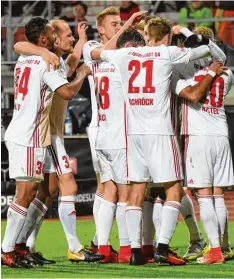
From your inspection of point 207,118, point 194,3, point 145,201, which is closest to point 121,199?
point 145,201

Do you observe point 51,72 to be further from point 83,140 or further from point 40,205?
point 83,140

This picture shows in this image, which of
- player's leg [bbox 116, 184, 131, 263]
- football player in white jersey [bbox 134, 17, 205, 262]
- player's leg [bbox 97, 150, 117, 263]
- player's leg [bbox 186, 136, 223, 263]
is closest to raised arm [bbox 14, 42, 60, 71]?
football player in white jersey [bbox 134, 17, 205, 262]

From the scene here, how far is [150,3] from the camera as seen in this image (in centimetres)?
1998

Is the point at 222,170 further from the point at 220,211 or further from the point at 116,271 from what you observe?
the point at 116,271

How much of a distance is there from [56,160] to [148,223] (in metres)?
1.06

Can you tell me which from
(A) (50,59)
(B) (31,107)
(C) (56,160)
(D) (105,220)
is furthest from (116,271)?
(A) (50,59)

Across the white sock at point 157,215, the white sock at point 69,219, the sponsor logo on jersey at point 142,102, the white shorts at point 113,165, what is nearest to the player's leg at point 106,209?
the white shorts at point 113,165

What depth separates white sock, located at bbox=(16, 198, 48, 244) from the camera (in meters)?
9.33

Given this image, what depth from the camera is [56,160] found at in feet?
30.6

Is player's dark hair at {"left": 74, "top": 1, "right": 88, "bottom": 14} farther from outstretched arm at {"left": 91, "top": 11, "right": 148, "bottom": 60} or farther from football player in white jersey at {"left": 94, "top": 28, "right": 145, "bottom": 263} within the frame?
football player in white jersey at {"left": 94, "top": 28, "right": 145, "bottom": 263}

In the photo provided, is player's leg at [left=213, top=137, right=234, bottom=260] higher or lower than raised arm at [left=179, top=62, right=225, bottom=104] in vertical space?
lower

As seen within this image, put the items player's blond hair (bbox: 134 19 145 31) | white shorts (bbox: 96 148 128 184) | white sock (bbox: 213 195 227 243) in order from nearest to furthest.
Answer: white shorts (bbox: 96 148 128 184)
white sock (bbox: 213 195 227 243)
player's blond hair (bbox: 134 19 145 31)

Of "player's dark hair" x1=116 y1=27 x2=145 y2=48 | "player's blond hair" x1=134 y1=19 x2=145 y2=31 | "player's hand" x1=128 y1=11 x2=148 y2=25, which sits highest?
"player's hand" x1=128 y1=11 x2=148 y2=25

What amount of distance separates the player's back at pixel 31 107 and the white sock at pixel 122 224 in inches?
37.1
